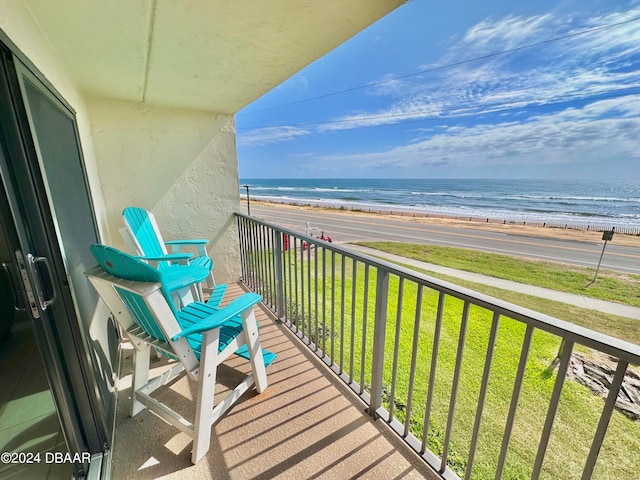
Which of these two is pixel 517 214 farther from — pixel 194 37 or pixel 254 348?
pixel 194 37

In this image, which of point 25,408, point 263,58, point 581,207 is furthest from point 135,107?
point 581,207

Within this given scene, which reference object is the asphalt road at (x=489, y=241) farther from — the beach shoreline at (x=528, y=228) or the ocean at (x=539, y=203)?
the ocean at (x=539, y=203)

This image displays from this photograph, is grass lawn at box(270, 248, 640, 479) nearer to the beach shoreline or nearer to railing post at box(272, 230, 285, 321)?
railing post at box(272, 230, 285, 321)

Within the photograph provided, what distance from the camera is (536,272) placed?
877 centimetres

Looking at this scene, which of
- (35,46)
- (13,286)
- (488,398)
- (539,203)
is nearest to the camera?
(13,286)

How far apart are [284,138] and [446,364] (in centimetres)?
5234

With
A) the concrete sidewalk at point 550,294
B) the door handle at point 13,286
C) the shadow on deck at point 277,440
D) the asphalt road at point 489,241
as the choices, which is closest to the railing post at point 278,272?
the shadow on deck at point 277,440

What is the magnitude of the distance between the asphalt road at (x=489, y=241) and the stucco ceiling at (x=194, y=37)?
1107cm

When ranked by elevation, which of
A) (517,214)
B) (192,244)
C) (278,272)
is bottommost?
(517,214)

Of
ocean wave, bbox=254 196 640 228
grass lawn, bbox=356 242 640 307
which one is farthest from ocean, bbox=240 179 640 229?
grass lawn, bbox=356 242 640 307

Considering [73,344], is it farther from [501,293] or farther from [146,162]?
[501,293]

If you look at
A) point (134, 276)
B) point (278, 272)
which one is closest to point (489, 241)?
point (278, 272)

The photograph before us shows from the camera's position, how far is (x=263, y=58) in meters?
1.90

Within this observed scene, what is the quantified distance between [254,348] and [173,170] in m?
2.61
